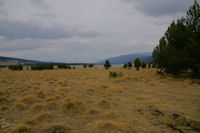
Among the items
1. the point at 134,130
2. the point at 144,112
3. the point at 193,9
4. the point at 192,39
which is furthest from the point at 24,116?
the point at 193,9

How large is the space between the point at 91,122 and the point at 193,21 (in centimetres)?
1500

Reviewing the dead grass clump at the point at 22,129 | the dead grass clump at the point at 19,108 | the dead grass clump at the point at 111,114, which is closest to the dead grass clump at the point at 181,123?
the dead grass clump at the point at 111,114

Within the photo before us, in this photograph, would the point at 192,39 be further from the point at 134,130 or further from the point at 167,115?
the point at 134,130

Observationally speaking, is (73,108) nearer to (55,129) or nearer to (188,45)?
(55,129)

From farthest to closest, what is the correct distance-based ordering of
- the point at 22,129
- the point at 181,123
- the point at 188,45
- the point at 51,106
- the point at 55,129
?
1. the point at 188,45
2. the point at 51,106
3. the point at 181,123
4. the point at 55,129
5. the point at 22,129

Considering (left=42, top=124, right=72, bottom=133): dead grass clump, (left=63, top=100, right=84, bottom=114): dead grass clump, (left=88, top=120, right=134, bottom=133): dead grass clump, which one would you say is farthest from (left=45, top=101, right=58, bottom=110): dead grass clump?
(left=88, top=120, right=134, bottom=133): dead grass clump

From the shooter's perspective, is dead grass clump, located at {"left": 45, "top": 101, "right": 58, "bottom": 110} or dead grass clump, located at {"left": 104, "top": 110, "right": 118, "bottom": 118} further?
dead grass clump, located at {"left": 45, "top": 101, "right": 58, "bottom": 110}

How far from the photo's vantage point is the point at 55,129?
11.6 ft

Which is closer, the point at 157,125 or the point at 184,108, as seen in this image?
the point at 157,125

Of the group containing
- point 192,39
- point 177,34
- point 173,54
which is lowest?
point 173,54

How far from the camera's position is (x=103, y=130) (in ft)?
11.5

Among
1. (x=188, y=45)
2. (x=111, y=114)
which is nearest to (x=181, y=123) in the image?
(x=111, y=114)

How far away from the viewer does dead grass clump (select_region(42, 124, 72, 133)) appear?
3465mm

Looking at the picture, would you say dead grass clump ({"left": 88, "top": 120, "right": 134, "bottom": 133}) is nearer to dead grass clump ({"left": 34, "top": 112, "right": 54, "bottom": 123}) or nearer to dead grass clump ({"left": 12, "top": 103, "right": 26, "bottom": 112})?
dead grass clump ({"left": 34, "top": 112, "right": 54, "bottom": 123})
